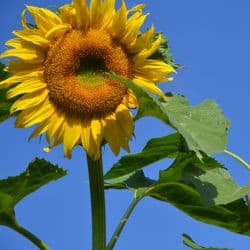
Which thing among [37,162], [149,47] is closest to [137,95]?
[149,47]

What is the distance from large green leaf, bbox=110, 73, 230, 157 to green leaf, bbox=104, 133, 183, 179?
0.22 metres

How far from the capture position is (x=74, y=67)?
2.50m

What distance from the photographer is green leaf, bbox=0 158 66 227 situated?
2.37 m

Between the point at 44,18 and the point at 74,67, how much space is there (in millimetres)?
215

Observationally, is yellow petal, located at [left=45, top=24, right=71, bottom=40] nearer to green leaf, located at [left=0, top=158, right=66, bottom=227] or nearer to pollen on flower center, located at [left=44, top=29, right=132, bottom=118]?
pollen on flower center, located at [left=44, top=29, right=132, bottom=118]

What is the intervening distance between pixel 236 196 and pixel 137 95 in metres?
0.49

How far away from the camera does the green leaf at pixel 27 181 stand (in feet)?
7.78

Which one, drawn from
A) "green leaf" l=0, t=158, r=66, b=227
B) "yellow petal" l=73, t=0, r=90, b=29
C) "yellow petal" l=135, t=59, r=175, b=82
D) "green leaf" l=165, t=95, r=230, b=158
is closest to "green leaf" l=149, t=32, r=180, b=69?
"yellow petal" l=135, t=59, r=175, b=82

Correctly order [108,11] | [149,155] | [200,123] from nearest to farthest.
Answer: [200,123] → [108,11] → [149,155]

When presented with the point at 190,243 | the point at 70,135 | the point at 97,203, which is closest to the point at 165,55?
the point at 70,135

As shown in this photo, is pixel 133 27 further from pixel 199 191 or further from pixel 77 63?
pixel 199 191

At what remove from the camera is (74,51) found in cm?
248

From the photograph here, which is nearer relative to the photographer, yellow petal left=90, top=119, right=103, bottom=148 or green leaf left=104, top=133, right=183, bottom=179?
yellow petal left=90, top=119, right=103, bottom=148

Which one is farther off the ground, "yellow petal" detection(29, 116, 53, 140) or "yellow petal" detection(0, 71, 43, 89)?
"yellow petal" detection(0, 71, 43, 89)
